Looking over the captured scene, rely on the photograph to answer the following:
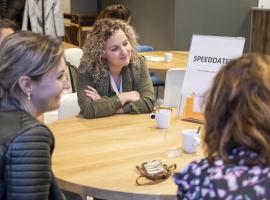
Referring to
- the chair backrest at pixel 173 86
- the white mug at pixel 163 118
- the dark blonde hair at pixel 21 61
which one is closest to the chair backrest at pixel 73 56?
the chair backrest at pixel 173 86

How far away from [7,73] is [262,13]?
524cm

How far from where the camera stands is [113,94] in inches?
105

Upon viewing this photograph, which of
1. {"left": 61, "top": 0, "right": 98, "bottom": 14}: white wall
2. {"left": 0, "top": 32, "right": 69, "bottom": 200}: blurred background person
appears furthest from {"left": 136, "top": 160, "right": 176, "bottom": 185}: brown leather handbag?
{"left": 61, "top": 0, "right": 98, "bottom": 14}: white wall

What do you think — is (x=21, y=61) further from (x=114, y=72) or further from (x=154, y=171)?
(x=114, y=72)

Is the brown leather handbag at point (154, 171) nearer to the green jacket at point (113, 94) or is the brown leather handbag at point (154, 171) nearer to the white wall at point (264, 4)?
the green jacket at point (113, 94)

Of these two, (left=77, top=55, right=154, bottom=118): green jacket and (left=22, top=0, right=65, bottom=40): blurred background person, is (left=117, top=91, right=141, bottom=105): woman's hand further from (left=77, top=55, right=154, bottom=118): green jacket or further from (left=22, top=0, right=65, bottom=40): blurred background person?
(left=22, top=0, right=65, bottom=40): blurred background person

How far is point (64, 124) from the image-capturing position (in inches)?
93.1

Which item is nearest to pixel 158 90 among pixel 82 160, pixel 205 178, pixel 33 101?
pixel 82 160

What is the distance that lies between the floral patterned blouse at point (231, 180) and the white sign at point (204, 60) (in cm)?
120

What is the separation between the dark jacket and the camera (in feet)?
4.33

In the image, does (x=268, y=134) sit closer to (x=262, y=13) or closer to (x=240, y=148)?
(x=240, y=148)

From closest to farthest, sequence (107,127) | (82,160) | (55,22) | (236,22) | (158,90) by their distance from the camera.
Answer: (82,160) → (107,127) → (158,90) → (55,22) → (236,22)

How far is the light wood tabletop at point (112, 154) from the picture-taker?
1593 mm

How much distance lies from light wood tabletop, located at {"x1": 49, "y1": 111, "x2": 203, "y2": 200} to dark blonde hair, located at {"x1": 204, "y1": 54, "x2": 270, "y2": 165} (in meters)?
0.51
